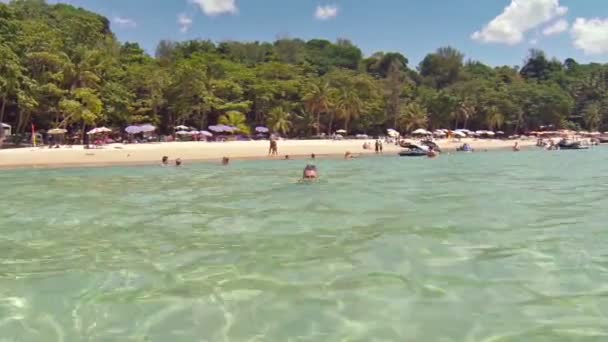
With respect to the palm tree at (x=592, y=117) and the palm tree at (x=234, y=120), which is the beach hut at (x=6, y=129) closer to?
the palm tree at (x=234, y=120)

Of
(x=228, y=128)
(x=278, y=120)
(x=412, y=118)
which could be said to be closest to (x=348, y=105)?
(x=278, y=120)

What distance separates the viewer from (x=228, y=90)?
216 ft

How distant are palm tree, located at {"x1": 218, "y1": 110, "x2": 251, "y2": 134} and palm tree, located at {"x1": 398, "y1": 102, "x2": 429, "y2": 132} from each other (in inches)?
1037

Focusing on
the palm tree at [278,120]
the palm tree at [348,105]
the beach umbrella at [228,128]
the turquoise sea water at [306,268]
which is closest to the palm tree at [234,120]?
the beach umbrella at [228,128]

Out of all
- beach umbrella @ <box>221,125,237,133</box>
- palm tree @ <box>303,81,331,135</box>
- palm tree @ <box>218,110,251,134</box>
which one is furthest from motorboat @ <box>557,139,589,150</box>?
beach umbrella @ <box>221,125,237,133</box>

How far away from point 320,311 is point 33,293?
3623 millimetres

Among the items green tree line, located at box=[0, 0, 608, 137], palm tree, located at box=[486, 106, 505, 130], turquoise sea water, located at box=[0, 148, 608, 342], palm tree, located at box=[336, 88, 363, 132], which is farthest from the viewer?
palm tree, located at box=[486, 106, 505, 130]

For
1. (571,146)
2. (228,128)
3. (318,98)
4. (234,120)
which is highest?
(318,98)

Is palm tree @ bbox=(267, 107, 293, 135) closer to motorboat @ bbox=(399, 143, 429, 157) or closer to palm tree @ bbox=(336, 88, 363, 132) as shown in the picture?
palm tree @ bbox=(336, 88, 363, 132)

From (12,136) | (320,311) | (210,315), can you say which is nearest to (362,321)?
(320,311)

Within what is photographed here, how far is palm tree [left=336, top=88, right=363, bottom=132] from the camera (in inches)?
2783

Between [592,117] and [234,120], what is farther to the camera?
[592,117]

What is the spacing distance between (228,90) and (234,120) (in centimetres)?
568

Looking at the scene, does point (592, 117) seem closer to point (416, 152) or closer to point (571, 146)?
point (571, 146)
